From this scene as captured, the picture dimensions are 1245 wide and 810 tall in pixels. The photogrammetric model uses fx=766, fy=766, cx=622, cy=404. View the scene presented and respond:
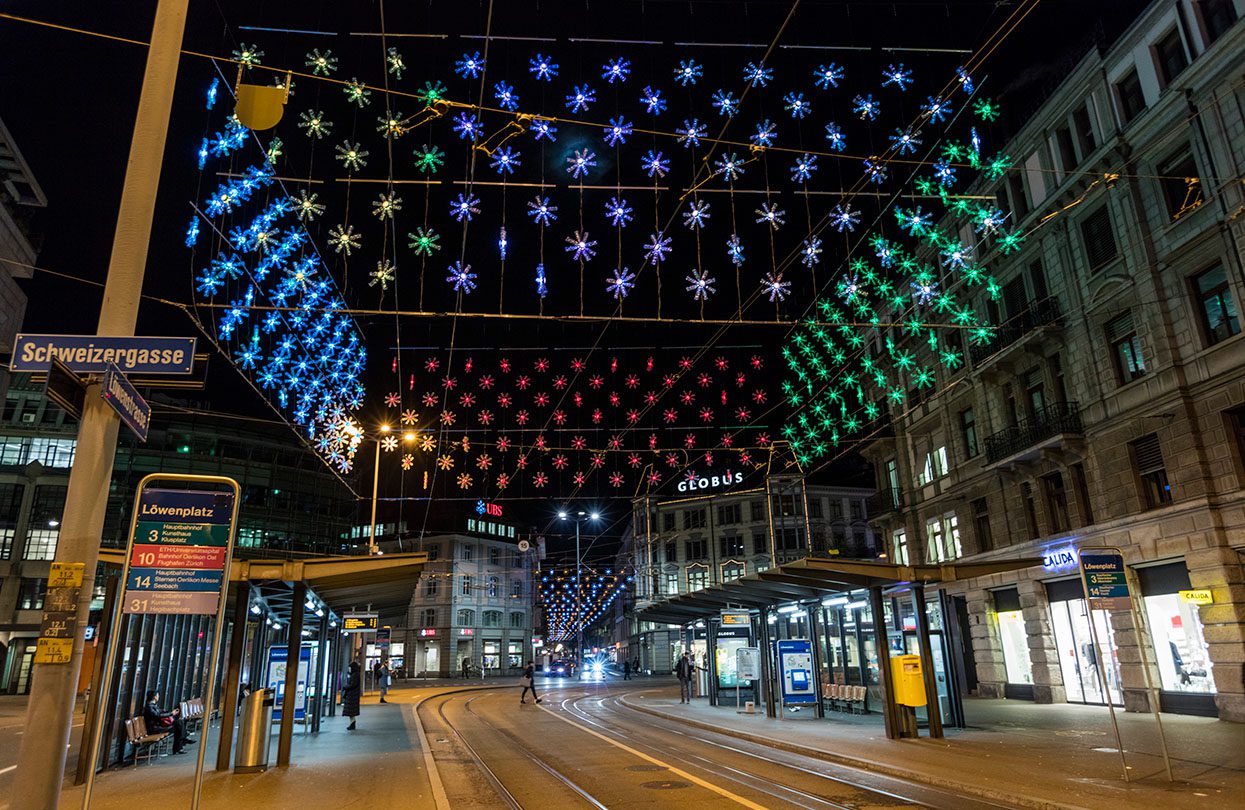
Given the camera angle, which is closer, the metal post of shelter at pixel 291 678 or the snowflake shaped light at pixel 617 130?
the snowflake shaped light at pixel 617 130

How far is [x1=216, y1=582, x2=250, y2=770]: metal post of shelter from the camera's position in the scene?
13.6 m

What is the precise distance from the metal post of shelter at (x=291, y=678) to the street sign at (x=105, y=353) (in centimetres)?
858

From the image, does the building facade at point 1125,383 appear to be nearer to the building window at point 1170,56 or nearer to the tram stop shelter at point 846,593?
the building window at point 1170,56

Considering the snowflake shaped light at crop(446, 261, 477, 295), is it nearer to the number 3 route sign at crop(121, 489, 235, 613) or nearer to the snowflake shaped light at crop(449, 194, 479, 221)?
the snowflake shaped light at crop(449, 194, 479, 221)

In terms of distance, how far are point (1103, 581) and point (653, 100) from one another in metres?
10.5

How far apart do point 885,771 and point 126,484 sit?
46472 millimetres

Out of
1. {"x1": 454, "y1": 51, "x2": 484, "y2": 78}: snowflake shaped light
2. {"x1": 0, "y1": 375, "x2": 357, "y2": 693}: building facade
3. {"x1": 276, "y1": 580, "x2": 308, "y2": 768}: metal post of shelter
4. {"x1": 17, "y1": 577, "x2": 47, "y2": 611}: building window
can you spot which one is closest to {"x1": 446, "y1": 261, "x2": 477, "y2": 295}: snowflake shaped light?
{"x1": 454, "y1": 51, "x2": 484, "y2": 78}: snowflake shaped light

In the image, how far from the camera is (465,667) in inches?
2790

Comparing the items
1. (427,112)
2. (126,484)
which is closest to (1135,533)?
(427,112)

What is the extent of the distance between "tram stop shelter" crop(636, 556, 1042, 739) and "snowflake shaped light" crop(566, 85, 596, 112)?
10.1 m

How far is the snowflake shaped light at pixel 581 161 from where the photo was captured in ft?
46.6

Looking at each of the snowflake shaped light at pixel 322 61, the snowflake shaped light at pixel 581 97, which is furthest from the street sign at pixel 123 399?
the snowflake shaped light at pixel 581 97

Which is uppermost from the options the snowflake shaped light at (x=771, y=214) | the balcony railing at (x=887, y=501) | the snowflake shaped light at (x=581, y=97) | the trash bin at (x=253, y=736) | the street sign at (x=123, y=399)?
the snowflake shaped light at (x=581, y=97)

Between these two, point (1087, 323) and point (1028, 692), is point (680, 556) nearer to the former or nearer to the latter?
point (1028, 692)
